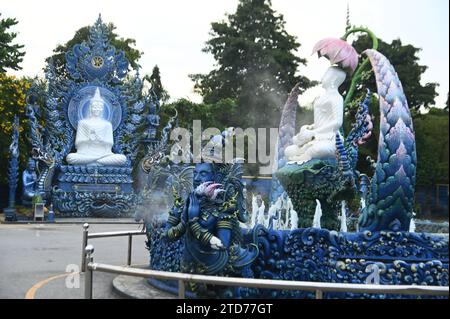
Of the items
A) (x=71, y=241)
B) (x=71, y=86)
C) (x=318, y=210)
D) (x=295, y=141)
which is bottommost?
(x=71, y=241)

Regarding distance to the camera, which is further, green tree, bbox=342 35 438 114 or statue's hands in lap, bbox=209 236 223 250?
green tree, bbox=342 35 438 114

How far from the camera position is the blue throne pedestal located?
24.1 meters

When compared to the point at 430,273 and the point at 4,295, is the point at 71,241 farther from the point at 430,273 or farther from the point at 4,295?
the point at 430,273

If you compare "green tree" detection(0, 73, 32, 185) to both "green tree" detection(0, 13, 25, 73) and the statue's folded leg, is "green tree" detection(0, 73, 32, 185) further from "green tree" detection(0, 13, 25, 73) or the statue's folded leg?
the statue's folded leg

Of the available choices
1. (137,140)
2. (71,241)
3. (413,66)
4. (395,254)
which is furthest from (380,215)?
(413,66)

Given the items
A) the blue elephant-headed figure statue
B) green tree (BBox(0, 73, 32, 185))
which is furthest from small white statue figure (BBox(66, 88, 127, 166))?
the blue elephant-headed figure statue

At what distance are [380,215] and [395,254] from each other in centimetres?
59

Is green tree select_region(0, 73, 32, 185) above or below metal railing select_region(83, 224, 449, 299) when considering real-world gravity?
above

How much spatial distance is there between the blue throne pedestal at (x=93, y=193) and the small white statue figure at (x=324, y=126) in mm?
14740

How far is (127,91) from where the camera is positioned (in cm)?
2705

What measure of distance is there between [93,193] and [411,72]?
798 inches

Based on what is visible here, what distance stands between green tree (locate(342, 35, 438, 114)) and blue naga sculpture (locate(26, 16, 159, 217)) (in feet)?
49.1

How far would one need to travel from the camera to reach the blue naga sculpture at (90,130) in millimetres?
24359

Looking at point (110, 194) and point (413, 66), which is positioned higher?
point (413, 66)
